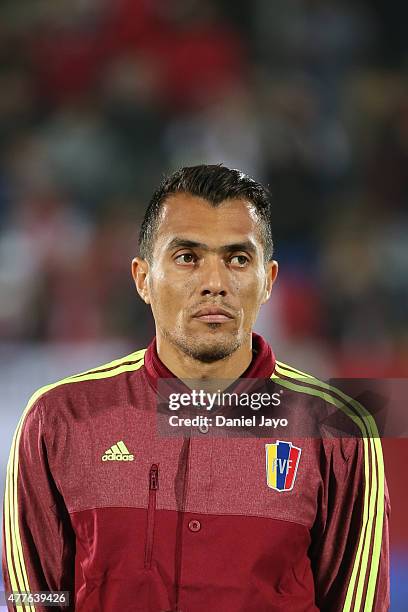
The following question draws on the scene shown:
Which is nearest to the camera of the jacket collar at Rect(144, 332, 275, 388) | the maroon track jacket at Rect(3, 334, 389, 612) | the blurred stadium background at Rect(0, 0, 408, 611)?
the maroon track jacket at Rect(3, 334, 389, 612)

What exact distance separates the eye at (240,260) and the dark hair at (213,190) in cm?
5

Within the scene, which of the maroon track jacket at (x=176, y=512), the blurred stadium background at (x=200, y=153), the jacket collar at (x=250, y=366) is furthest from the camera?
the blurred stadium background at (x=200, y=153)

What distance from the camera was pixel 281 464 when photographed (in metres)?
1.31

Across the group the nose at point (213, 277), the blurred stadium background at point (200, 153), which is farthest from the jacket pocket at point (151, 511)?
the blurred stadium background at point (200, 153)

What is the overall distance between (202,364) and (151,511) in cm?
23

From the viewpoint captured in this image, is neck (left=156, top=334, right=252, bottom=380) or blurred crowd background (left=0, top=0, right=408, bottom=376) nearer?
neck (left=156, top=334, right=252, bottom=380)

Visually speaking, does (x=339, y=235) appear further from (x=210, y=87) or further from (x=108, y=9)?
(x=108, y=9)

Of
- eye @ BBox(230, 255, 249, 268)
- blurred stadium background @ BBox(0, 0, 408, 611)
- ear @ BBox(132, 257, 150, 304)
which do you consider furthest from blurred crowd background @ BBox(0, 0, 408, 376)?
eye @ BBox(230, 255, 249, 268)

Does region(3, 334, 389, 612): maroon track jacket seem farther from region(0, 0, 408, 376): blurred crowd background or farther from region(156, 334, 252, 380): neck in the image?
region(0, 0, 408, 376): blurred crowd background

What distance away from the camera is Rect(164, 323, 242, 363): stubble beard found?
4.34 ft

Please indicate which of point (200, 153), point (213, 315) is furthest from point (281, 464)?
point (200, 153)

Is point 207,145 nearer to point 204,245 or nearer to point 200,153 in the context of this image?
point 200,153

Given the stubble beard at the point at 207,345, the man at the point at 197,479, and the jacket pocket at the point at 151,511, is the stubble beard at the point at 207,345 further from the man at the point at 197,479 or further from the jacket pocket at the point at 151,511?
the jacket pocket at the point at 151,511

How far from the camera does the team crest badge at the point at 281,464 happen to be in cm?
130
